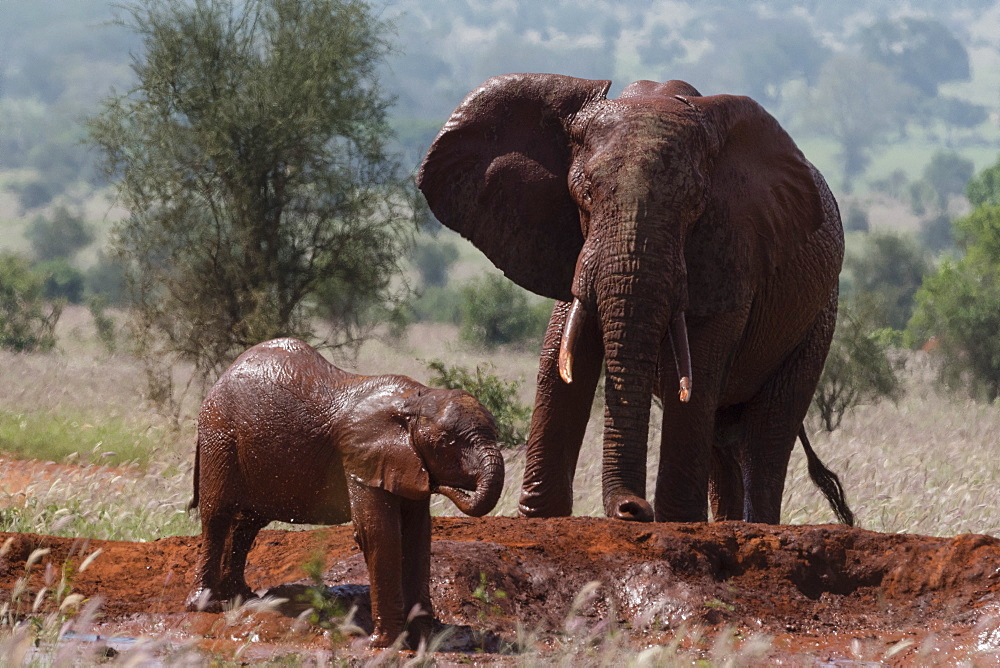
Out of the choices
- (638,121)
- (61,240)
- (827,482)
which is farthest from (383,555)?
(61,240)

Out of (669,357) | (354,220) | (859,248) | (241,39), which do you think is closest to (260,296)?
(354,220)

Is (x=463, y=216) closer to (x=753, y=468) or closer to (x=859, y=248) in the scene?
(x=753, y=468)

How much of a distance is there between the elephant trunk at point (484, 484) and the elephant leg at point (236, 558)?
144 centimetres

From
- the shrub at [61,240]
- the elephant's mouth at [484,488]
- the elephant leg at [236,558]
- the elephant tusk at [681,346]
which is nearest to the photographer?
the elephant's mouth at [484,488]

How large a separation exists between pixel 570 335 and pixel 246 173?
9.77 meters

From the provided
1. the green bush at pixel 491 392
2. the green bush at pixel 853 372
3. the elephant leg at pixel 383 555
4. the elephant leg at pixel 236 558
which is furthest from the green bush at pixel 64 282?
the elephant leg at pixel 383 555

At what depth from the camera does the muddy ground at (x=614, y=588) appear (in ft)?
19.7

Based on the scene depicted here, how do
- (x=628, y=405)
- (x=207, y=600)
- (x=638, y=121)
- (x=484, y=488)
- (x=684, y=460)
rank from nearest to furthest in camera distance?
(x=484, y=488) < (x=207, y=600) < (x=628, y=405) < (x=638, y=121) < (x=684, y=460)

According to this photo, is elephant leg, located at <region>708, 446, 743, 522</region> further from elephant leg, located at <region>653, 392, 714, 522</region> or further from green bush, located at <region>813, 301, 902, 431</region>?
green bush, located at <region>813, 301, 902, 431</region>

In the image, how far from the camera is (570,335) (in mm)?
8047

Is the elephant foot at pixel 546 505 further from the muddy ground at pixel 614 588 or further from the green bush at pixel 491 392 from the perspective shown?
the green bush at pixel 491 392

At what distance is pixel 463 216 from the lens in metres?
9.34

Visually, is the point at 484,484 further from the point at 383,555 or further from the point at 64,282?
the point at 64,282

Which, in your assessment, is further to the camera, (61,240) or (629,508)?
(61,240)
